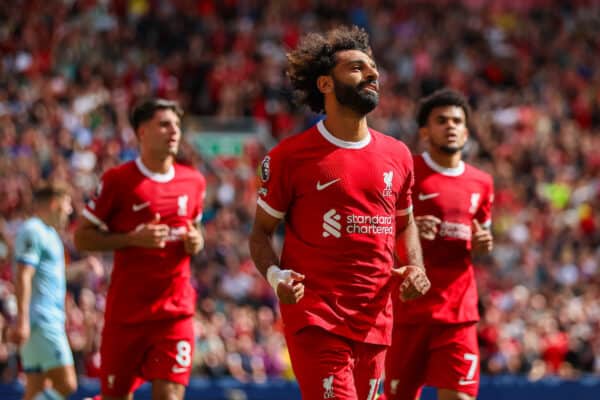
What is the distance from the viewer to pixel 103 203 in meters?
8.73

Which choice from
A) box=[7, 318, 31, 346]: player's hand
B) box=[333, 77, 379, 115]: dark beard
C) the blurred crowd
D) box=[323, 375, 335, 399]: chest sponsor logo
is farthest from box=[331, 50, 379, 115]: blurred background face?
the blurred crowd

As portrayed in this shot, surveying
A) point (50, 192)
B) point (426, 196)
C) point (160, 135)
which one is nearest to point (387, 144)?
point (426, 196)

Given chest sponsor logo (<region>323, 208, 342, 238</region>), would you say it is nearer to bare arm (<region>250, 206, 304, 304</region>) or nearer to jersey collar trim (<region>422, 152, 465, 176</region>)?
bare arm (<region>250, 206, 304, 304</region>)

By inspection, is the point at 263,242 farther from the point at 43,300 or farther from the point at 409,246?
the point at 43,300

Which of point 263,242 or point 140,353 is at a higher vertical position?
point 263,242

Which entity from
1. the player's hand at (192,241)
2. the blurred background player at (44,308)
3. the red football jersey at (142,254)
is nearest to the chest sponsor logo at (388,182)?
the player's hand at (192,241)

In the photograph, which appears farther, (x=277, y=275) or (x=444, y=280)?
(x=444, y=280)

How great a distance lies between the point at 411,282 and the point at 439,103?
8.65 feet

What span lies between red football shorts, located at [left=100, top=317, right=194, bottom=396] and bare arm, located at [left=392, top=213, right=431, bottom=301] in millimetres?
2251

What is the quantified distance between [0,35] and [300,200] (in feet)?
49.3

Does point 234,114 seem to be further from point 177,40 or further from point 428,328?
point 428,328

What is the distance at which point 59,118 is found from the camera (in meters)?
18.6

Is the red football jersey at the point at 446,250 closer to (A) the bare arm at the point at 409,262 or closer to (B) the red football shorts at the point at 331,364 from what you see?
(A) the bare arm at the point at 409,262

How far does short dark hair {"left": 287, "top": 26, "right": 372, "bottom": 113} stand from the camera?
6.94 meters
